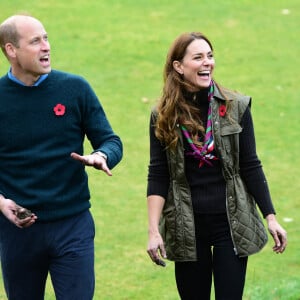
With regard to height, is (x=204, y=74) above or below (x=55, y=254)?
above

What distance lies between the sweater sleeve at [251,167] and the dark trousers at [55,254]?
892 millimetres

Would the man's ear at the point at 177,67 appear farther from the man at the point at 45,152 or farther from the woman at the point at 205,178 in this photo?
the man at the point at 45,152

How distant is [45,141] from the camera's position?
5.36m

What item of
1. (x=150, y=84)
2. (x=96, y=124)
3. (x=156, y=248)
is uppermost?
(x=96, y=124)

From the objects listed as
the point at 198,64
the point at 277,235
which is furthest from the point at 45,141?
the point at 277,235

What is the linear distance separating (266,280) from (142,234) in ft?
5.08

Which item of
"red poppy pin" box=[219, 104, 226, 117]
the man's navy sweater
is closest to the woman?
"red poppy pin" box=[219, 104, 226, 117]

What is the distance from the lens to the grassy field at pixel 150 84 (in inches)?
327

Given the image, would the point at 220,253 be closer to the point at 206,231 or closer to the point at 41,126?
the point at 206,231

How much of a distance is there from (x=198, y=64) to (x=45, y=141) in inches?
36.8

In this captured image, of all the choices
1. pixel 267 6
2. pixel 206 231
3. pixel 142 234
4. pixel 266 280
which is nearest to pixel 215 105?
pixel 206 231

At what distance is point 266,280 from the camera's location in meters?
8.00

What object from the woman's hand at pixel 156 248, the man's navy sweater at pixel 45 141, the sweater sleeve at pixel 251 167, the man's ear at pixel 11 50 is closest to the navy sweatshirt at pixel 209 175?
the sweater sleeve at pixel 251 167

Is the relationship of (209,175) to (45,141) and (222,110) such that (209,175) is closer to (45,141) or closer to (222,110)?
(222,110)
